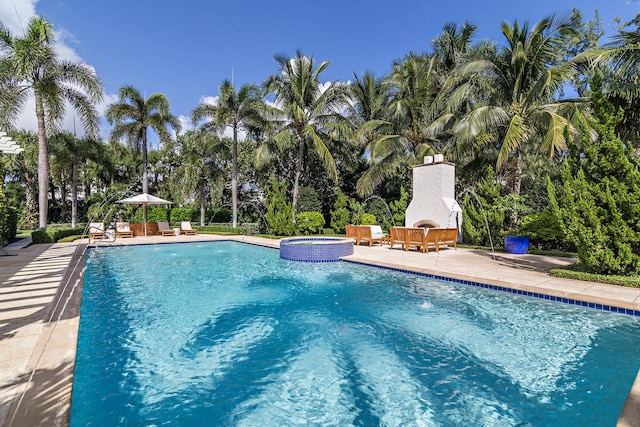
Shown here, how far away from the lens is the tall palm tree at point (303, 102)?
18938 mm

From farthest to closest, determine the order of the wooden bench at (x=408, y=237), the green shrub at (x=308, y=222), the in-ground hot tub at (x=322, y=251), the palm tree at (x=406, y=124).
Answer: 1. the green shrub at (x=308, y=222)
2. the palm tree at (x=406, y=124)
3. the wooden bench at (x=408, y=237)
4. the in-ground hot tub at (x=322, y=251)

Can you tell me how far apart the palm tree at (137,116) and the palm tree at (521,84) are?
1780cm

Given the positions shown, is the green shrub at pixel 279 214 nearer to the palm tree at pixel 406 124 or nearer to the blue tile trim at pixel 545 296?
the palm tree at pixel 406 124

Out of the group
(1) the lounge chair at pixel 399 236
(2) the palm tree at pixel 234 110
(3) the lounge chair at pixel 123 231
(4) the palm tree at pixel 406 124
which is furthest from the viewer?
(2) the palm tree at pixel 234 110

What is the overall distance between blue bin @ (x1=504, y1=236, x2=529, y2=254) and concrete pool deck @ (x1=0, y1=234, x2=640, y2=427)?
0.35m

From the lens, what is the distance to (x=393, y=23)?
677 inches

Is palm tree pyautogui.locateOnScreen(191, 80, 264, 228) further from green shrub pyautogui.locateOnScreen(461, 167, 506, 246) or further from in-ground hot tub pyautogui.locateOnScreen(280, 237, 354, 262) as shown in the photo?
green shrub pyautogui.locateOnScreen(461, 167, 506, 246)

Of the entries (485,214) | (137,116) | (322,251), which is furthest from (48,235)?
(485,214)

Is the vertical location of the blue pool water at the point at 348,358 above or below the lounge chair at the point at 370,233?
below

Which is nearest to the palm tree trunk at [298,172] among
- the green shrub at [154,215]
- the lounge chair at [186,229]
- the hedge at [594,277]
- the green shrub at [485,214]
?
the lounge chair at [186,229]

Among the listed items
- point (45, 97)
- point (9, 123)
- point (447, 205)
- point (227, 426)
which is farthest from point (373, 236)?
point (9, 123)

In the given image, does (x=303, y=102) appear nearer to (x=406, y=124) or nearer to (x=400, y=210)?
(x=406, y=124)

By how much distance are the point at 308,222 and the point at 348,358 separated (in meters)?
14.7

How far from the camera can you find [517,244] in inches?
416
